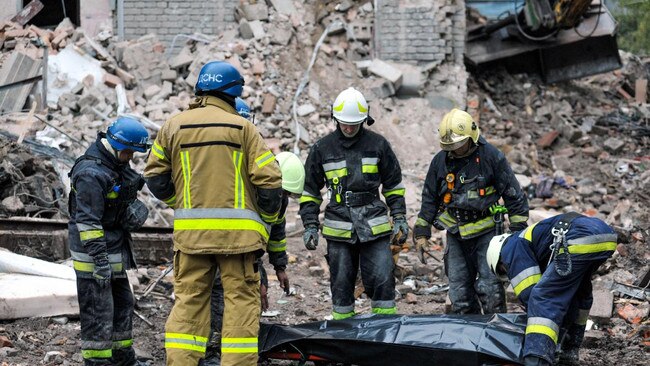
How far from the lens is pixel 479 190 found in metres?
6.71

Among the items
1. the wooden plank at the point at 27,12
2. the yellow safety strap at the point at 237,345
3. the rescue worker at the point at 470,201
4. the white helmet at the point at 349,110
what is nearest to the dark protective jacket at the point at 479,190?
the rescue worker at the point at 470,201

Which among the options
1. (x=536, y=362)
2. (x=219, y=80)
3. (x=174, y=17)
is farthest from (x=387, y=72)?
(x=536, y=362)

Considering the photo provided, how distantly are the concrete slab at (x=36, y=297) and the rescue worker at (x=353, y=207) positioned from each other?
194cm

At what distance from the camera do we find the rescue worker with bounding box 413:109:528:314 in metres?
6.69

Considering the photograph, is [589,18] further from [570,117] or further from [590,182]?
[590,182]

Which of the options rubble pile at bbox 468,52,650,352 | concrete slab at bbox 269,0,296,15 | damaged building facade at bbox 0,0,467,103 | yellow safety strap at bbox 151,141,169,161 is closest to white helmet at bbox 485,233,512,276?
yellow safety strap at bbox 151,141,169,161

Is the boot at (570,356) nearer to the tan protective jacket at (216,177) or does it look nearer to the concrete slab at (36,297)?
the tan protective jacket at (216,177)

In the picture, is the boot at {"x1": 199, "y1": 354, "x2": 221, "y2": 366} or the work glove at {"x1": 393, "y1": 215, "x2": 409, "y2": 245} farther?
the work glove at {"x1": 393, "y1": 215, "x2": 409, "y2": 245}

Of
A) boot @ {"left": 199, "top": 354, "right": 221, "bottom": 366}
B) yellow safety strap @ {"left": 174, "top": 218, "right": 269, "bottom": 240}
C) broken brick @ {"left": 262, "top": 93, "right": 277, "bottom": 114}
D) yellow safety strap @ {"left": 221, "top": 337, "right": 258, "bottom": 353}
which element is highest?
broken brick @ {"left": 262, "top": 93, "right": 277, "bottom": 114}

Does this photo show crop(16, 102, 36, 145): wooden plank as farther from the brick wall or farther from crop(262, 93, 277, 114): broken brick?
crop(262, 93, 277, 114): broken brick

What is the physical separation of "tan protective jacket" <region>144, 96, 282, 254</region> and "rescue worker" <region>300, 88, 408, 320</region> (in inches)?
54.5

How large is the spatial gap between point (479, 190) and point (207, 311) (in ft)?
7.46

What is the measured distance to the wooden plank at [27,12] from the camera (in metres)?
14.9

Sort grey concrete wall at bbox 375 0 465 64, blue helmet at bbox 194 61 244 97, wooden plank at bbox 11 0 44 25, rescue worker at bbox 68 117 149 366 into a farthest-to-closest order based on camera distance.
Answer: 1. wooden plank at bbox 11 0 44 25
2. grey concrete wall at bbox 375 0 465 64
3. rescue worker at bbox 68 117 149 366
4. blue helmet at bbox 194 61 244 97
